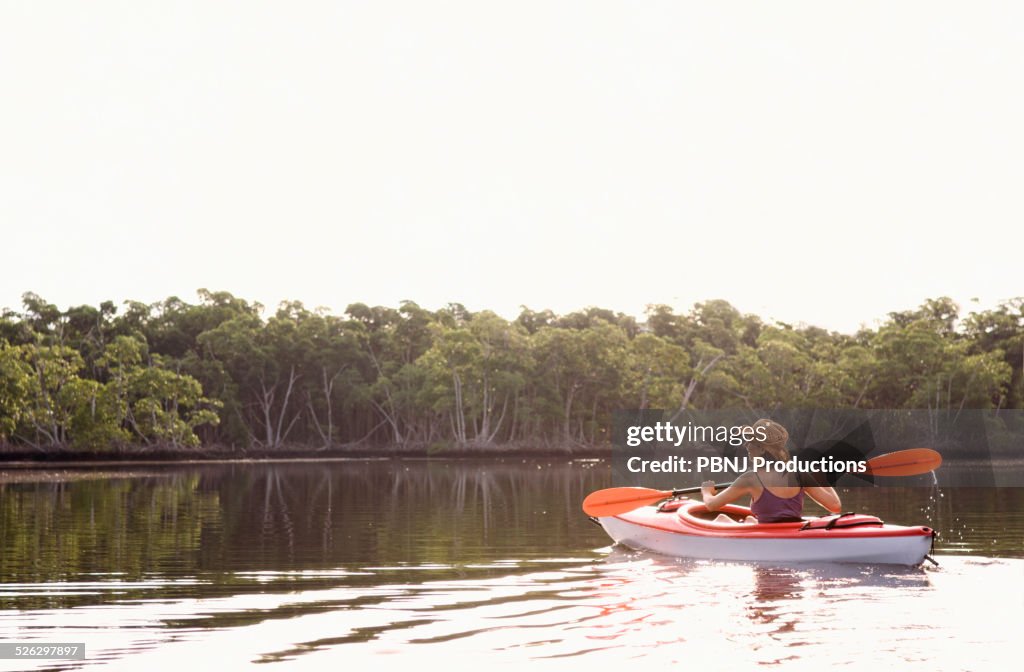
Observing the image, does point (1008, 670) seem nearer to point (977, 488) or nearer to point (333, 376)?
point (977, 488)

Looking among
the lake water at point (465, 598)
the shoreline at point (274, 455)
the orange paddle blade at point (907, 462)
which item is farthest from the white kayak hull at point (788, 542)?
the shoreline at point (274, 455)

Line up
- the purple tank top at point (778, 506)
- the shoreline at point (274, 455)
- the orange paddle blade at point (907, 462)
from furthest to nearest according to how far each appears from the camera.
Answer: the shoreline at point (274, 455)
the orange paddle blade at point (907, 462)
the purple tank top at point (778, 506)

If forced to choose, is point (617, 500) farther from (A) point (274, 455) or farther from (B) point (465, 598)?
(A) point (274, 455)

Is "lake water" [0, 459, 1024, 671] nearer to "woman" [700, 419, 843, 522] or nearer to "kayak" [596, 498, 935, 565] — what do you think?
"kayak" [596, 498, 935, 565]

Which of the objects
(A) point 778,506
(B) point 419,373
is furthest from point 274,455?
(A) point 778,506

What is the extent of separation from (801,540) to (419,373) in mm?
52393

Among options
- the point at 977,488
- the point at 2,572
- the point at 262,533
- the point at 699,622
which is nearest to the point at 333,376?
the point at 977,488

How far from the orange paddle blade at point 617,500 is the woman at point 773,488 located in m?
2.09

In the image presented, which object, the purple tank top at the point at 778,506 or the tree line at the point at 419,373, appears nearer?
the purple tank top at the point at 778,506

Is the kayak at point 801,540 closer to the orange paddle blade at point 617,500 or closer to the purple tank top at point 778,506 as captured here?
the purple tank top at point 778,506

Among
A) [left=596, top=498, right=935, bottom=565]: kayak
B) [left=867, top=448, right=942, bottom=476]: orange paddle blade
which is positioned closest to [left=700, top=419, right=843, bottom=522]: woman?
[left=596, top=498, right=935, bottom=565]: kayak

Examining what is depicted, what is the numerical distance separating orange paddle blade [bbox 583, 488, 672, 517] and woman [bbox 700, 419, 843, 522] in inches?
82.3

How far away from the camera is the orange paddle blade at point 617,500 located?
14.5 meters

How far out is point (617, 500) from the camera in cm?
1459
